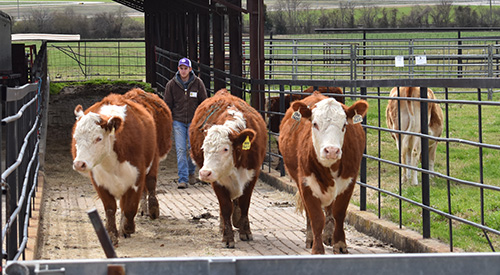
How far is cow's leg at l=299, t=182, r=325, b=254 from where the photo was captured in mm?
6957

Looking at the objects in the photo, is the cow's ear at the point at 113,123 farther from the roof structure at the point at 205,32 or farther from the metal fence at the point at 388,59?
the metal fence at the point at 388,59

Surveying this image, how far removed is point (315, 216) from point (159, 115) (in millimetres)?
3826

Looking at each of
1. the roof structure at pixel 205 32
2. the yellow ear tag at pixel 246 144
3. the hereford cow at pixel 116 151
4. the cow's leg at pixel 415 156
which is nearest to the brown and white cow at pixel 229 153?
the yellow ear tag at pixel 246 144

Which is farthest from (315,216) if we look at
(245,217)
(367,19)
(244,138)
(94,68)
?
(367,19)

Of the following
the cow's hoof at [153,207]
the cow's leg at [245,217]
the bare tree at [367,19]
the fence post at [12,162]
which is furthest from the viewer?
the bare tree at [367,19]

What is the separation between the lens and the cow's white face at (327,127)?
6.69 metres

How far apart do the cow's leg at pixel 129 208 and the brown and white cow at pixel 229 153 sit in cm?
79

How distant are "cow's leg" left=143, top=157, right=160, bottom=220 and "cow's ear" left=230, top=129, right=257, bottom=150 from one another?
6.43ft

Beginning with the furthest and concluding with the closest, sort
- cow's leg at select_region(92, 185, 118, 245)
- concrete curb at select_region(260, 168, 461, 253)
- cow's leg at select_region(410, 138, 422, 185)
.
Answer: cow's leg at select_region(410, 138, 422, 185)
cow's leg at select_region(92, 185, 118, 245)
concrete curb at select_region(260, 168, 461, 253)

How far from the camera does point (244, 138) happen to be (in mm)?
7930

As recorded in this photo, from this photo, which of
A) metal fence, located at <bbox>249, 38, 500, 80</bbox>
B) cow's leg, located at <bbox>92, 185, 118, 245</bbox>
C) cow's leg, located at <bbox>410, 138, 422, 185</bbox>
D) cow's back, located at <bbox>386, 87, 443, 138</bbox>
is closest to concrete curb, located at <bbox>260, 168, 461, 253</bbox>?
cow's leg, located at <bbox>410, 138, 422, 185</bbox>

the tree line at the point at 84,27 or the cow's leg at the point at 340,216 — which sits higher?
the tree line at the point at 84,27

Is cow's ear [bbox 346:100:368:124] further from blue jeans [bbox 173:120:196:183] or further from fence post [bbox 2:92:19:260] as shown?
blue jeans [bbox 173:120:196:183]

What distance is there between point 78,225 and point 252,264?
6.84 metres
